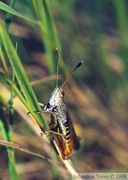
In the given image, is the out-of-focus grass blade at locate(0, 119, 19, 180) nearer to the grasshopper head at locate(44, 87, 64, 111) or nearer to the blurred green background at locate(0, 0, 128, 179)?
the grasshopper head at locate(44, 87, 64, 111)

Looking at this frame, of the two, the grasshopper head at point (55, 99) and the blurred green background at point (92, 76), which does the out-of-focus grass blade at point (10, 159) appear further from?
the blurred green background at point (92, 76)

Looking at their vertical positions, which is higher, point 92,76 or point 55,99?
point 92,76

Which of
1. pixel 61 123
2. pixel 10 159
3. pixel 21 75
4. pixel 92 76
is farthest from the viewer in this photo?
pixel 92 76

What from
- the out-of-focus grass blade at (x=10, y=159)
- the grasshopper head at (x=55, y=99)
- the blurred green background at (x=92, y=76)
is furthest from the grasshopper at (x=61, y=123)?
the blurred green background at (x=92, y=76)

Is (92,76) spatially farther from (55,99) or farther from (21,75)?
(21,75)

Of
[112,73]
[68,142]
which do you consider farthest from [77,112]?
[68,142]

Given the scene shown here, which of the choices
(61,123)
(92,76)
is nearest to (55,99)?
(61,123)
